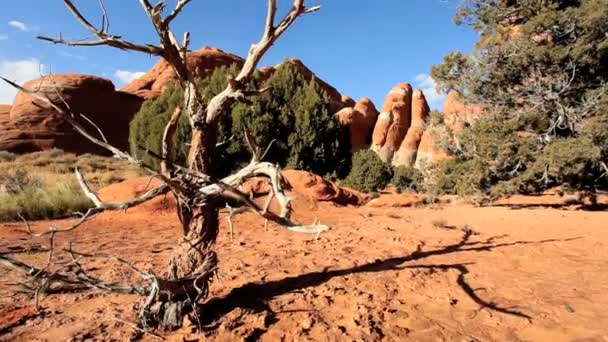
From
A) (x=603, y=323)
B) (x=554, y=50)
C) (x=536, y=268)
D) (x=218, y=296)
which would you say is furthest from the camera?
(x=554, y=50)

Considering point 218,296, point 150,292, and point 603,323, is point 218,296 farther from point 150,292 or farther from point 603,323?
point 603,323

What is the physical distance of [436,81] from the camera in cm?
1326

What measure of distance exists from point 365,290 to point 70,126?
34.8m

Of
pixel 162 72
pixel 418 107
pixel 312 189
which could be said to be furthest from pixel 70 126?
pixel 418 107

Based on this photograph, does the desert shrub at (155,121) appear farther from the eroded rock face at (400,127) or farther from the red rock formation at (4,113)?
the eroded rock face at (400,127)

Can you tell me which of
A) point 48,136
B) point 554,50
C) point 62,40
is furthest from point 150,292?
point 48,136

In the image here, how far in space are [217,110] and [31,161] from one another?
25.1m

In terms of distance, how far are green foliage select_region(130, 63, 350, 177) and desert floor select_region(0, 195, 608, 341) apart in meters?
10.6

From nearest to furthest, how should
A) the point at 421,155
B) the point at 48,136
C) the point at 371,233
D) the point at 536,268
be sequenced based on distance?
the point at 536,268 < the point at 371,233 < the point at 48,136 < the point at 421,155

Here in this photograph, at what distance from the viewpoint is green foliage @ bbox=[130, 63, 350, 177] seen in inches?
677

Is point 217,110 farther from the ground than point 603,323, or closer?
farther from the ground

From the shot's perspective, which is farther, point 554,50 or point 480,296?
point 554,50

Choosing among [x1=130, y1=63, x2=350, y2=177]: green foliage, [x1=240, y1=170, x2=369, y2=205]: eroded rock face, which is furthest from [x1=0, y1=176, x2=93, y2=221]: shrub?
[x1=130, y1=63, x2=350, y2=177]: green foliage

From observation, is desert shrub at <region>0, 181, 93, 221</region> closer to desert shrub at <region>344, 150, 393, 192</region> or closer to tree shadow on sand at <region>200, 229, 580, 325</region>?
tree shadow on sand at <region>200, 229, 580, 325</region>
